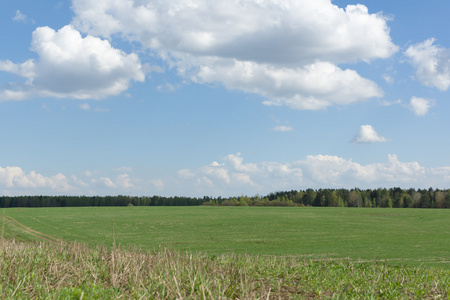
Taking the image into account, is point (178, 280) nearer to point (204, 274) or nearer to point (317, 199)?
point (204, 274)

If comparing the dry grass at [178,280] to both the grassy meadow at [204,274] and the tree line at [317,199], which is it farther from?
the tree line at [317,199]

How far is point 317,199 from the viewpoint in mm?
145750

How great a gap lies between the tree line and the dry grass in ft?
370

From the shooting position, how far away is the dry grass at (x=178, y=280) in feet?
30.1

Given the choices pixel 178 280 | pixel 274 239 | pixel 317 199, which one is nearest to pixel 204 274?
pixel 178 280

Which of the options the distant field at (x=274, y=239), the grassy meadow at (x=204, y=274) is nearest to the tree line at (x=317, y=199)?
the distant field at (x=274, y=239)

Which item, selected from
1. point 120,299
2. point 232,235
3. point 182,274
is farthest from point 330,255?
point 120,299

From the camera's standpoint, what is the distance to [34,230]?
Result: 4834 centimetres

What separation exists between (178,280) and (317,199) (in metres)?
141

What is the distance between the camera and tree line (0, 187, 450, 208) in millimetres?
138125

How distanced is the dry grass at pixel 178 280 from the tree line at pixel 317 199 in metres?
113

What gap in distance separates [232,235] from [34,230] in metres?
23.8

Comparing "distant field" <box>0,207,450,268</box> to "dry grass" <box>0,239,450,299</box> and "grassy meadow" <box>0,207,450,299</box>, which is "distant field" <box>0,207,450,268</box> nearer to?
"grassy meadow" <box>0,207,450,299</box>

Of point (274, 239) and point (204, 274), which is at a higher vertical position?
point (204, 274)
